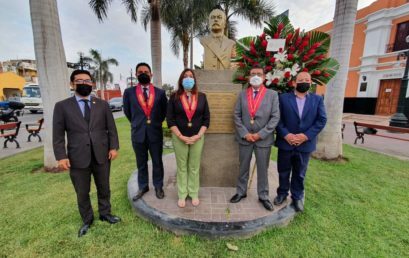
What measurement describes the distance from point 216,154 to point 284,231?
1.51m

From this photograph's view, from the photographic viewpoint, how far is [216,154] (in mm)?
3568

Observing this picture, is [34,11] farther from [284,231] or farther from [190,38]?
[190,38]

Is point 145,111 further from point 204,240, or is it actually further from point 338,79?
point 338,79

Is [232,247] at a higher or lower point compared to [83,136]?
lower

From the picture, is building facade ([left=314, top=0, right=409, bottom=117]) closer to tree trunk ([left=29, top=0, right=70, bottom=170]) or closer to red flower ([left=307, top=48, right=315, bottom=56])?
red flower ([left=307, top=48, right=315, bottom=56])

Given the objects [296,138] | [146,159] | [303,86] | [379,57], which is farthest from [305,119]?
[379,57]

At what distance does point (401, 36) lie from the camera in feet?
50.6

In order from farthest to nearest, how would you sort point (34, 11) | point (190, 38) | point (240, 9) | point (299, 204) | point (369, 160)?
point (190, 38) < point (240, 9) < point (369, 160) < point (34, 11) < point (299, 204)

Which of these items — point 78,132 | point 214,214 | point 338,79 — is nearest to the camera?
point 78,132

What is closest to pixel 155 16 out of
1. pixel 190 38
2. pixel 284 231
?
pixel 190 38

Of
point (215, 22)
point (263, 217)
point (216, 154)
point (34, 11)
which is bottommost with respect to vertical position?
point (263, 217)

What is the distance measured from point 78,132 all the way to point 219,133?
2.04 m

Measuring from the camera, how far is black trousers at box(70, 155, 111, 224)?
2.57 metres

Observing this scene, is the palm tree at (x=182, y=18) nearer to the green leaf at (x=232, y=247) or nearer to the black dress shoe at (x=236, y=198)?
the black dress shoe at (x=236, y=198)
